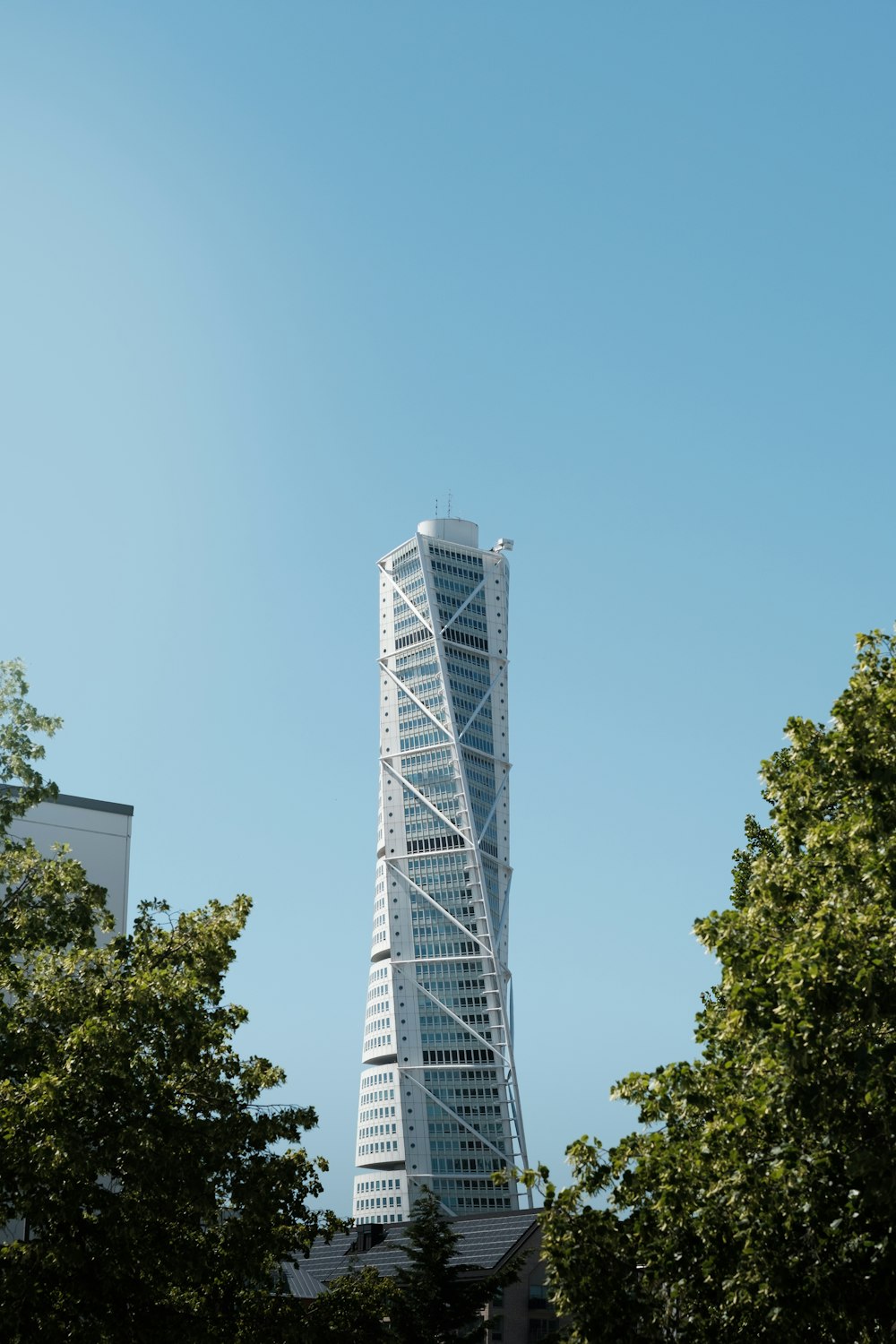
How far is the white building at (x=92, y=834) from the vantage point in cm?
4594

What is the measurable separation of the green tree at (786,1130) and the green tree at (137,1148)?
19.8 ft

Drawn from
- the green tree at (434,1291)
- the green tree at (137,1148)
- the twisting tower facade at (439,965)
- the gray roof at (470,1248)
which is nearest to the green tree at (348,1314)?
the green tree at (137,1148)

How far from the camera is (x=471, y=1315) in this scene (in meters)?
46.4

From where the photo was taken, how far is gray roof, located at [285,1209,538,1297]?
74.4 m

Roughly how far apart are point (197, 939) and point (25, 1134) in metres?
5.49

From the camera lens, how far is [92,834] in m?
46.9

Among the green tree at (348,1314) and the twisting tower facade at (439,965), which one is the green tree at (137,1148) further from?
the twisting tower facade at (439,965)

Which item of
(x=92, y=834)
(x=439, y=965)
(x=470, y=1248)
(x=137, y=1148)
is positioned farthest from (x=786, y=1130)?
(x=439, y=965)

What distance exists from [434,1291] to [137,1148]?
76.6 ft

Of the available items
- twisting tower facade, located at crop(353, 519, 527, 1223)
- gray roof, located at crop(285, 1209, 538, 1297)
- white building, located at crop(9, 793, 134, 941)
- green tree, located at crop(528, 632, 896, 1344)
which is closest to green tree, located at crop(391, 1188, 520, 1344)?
white building, located at crop(9, 793, 134, 941)

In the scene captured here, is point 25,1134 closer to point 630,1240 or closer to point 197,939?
point 197,939

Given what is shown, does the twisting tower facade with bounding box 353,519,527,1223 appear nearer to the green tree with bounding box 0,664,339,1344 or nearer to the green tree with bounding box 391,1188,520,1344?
the green tree with bounding box 391,1188,520,1344

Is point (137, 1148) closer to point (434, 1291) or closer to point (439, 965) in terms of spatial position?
point (434, 1291)

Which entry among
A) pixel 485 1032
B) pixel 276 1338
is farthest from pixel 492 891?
pixel 276 1338
